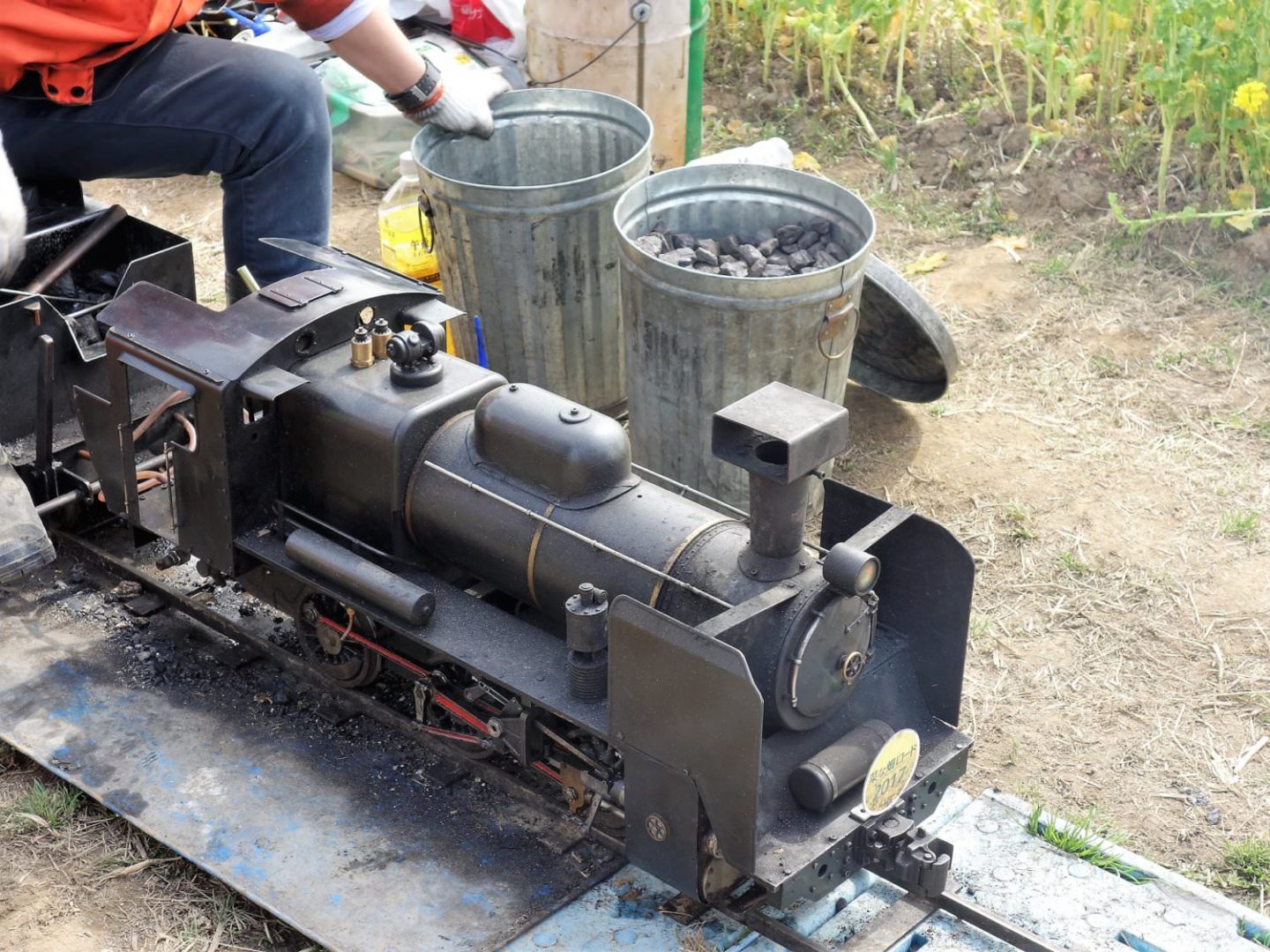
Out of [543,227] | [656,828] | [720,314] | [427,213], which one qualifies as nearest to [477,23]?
[427,213]

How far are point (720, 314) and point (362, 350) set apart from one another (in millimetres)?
1260

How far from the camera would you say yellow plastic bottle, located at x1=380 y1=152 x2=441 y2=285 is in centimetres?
588

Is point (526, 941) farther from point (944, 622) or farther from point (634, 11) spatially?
point (634, 11)

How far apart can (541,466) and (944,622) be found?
99 cm

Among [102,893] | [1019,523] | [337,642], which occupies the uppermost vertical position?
[337,642]

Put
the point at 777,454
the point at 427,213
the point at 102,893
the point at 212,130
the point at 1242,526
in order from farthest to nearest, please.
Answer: the point at 427,213 → the point at 1242,526 → the point at 212,130 → the point at 102,893 → the point at 777,454

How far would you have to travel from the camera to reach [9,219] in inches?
149

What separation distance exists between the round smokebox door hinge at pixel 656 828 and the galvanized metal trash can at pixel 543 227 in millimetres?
2497

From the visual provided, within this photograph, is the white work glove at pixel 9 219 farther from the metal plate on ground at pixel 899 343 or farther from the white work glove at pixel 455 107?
the metal plate on ground at pixel 899 343

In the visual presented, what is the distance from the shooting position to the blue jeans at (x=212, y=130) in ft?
15.2

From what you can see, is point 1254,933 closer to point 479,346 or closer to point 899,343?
point 899,343

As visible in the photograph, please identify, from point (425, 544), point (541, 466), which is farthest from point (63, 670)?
point (541, 466)

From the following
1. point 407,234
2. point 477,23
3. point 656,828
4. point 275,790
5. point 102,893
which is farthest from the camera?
point 477,23

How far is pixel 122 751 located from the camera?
387 cm
